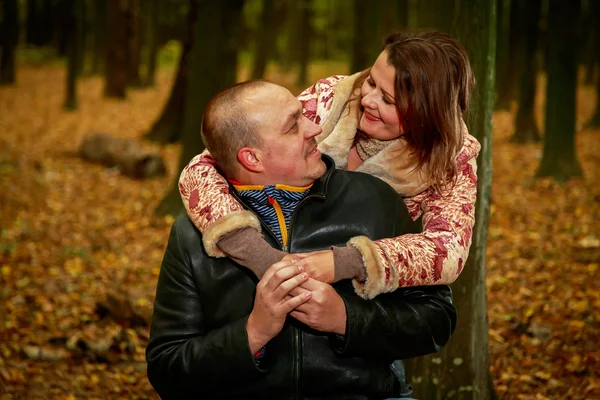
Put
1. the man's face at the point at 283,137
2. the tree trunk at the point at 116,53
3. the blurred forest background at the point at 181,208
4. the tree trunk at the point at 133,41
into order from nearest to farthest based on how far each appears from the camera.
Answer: the man's face at the point at 283,137, the blurred forest background at the point at 181,208, the tree trunk at the point at 116,53, the tree trunk at the point at 133,41

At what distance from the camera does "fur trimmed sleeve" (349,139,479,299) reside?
2.37 m

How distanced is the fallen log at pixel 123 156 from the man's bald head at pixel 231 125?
916 cm

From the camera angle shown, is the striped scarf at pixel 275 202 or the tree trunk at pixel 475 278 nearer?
the striped scarf at pixel 275 202

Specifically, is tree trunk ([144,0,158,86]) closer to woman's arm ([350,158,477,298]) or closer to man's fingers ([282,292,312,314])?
woman's arm ([350,158,477,298])

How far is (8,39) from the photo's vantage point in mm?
23594

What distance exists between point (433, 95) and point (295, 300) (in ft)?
3.19

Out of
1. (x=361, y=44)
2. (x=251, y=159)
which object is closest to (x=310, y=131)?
(x=251, y=159)

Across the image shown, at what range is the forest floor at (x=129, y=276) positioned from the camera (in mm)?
5039

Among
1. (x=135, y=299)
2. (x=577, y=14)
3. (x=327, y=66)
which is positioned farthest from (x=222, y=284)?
(x=327, y=66)

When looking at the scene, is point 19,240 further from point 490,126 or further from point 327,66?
point 327,66

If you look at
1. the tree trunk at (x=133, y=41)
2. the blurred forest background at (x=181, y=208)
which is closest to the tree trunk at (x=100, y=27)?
the tree trunk at (x=133, y=41)

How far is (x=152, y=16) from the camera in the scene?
91.5 feet

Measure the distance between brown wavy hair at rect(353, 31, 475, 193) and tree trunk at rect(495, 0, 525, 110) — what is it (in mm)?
16789

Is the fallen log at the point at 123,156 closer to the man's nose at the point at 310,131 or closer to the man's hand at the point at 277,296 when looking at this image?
the man's nose at the point at 310,131
